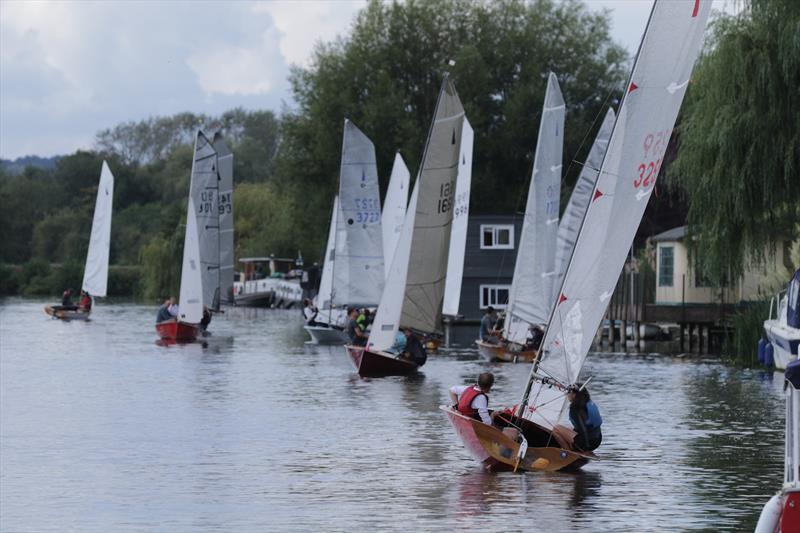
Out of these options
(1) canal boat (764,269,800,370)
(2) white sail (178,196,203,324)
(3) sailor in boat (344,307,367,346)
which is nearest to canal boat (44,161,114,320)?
(2) white sail (178,196,203,324)

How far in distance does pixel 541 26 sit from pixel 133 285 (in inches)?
2384

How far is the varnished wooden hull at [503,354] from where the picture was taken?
Answer: 4634cm

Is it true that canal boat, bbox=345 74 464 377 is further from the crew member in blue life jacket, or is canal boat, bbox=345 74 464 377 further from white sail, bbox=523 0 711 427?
white sail, bbox=523 0 711 427

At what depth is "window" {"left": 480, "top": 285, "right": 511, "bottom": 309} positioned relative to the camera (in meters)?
73.2

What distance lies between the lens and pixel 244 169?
172000 mm

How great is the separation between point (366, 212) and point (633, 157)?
34055mm

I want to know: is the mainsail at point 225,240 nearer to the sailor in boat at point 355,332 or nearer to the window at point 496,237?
the window at point 496,237

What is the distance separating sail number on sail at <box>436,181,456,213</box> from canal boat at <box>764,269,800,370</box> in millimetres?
8451

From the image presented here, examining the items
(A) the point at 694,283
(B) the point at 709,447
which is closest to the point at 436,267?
(B) the point at 709,447

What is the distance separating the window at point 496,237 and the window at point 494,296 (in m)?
1.96

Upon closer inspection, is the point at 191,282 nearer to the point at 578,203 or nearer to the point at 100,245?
the point at 578,203

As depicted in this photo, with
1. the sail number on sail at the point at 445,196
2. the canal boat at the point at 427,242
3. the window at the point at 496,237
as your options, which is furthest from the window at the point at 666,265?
the sail number on sail at the point at 445,196

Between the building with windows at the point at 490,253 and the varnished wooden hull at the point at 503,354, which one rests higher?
the building with windows at the point at 490,253

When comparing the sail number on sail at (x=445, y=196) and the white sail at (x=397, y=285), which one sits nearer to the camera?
the white sail at (x=397, y=285)
